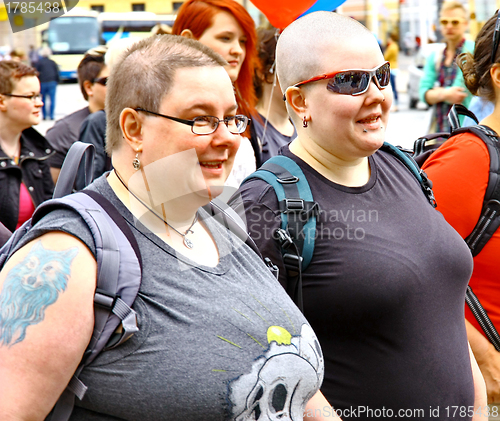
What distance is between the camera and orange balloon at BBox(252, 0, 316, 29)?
8.94ft

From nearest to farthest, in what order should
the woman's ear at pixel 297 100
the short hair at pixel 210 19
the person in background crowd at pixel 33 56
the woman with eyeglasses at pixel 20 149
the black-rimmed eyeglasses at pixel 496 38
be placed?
the woman's ear at pixel 297 100, the black-rimmed eyeglasses at pixel 496 38, the short hair at pixel 210 19, the woman with eyeglasses at pixel 20 149, the person in background crowd at pixel 33 56

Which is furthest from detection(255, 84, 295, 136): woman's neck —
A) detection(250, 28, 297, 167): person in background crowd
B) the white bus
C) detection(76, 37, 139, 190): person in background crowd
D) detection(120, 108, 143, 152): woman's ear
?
the white bus

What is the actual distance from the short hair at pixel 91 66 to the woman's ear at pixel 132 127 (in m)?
4.09

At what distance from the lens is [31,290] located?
122 cm

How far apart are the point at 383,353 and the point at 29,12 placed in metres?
1.73

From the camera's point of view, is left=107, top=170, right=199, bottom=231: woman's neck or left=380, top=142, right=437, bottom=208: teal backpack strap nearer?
left=107, top=170, right=199, bottom=231: woman's neck

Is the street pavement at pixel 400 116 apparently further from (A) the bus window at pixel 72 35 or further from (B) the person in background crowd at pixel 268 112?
(B) the person in background crowd at pixel 268 112

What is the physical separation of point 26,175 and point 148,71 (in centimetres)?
297

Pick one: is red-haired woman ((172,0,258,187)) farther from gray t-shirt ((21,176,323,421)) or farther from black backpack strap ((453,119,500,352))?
gray t-shirt ((21,176,323,421))

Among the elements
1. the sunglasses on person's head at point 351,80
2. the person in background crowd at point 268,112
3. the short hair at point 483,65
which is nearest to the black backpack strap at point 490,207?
the short hair at point 483,65

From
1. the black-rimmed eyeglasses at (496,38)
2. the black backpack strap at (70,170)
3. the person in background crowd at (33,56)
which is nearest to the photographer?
the black backpack strap at (70,170)

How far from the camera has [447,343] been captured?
1.95 m

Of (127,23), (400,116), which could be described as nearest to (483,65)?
(400,116)

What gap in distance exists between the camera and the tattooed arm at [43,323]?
1.19 meters
